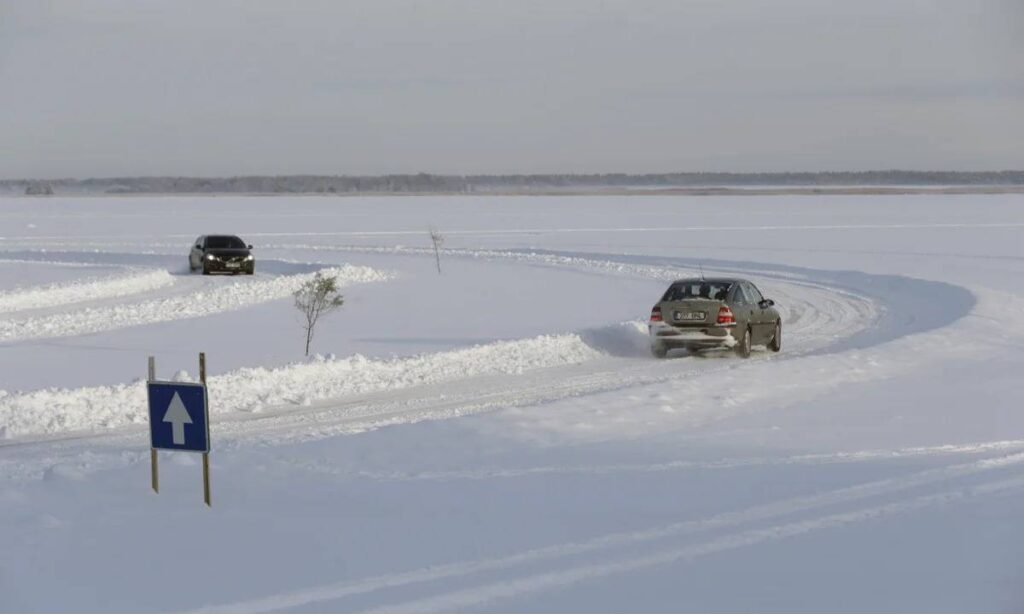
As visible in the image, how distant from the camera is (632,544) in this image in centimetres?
884

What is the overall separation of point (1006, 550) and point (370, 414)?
8.58m

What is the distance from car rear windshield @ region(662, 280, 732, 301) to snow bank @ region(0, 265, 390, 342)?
1143 cm

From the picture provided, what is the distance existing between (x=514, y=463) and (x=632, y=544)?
3020 mm

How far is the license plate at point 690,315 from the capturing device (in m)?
21.5

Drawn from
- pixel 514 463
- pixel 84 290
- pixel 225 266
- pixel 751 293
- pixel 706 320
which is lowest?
pixel 225 266

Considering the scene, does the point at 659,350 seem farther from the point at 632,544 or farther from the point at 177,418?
the point at 632,544

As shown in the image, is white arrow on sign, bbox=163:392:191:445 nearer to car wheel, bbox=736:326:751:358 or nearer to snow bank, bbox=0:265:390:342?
car wheel, bbox=736:326:751:358

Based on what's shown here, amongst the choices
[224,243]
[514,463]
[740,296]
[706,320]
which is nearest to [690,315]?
[706,320]

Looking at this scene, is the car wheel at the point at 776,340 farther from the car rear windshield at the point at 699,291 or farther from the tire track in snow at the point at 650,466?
the tire track in snow at the point at 650,466

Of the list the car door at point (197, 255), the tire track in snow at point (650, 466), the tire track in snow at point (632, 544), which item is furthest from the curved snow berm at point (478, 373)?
the car door at point (197, 255)

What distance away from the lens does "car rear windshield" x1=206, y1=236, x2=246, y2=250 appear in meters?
44.7

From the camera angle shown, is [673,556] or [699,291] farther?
[699,291]

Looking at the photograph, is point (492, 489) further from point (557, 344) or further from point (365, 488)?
point (557, 344)

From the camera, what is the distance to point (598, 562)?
8422 millimetres
